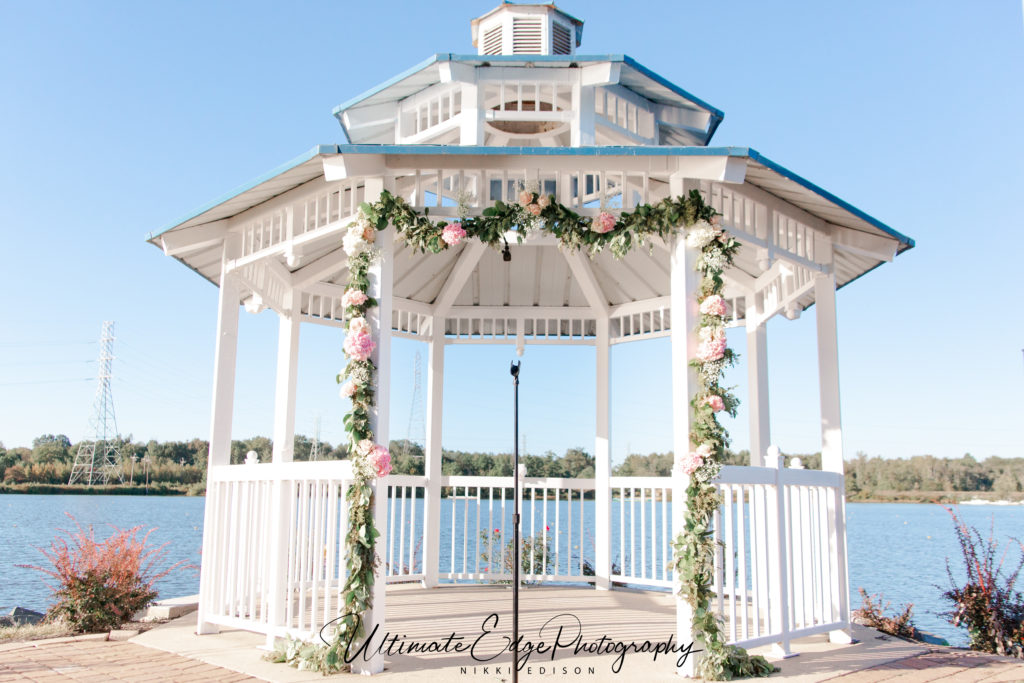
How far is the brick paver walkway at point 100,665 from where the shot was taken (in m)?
5.09

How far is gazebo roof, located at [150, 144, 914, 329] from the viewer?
551 centimetres

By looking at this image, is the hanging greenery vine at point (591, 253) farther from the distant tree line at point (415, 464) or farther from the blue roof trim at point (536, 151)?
the distant tree line at point (415, 464)

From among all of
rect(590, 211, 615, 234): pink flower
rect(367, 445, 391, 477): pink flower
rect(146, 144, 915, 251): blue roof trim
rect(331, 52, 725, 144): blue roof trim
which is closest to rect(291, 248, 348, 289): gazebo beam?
rect(331, 52, 725, 144): blue roof trim

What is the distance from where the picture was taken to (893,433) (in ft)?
119

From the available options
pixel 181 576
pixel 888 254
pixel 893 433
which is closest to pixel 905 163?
pixel 893 433

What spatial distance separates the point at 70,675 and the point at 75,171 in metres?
29.5

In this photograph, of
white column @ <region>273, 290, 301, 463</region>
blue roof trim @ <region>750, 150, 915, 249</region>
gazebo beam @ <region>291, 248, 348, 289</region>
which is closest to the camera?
blue roof trim @ <region>750, 150, 915, 249</region>

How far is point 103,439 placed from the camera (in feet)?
126

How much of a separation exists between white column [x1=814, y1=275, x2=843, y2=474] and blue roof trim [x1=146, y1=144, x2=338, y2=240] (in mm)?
4528

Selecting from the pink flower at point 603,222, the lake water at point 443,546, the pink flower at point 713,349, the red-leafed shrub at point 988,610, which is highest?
the pink flower at point 603,222

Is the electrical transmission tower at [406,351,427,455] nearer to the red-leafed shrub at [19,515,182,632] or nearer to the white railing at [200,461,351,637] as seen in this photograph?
the red-leafed shrub at [19,515,182,632]

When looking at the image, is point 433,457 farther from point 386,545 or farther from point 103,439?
point 103,439

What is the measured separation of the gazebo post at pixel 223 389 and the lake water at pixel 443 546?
1249 millimetres

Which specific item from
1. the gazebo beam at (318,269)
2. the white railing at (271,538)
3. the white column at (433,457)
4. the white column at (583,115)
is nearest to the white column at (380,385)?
the white railing at (271,538)
